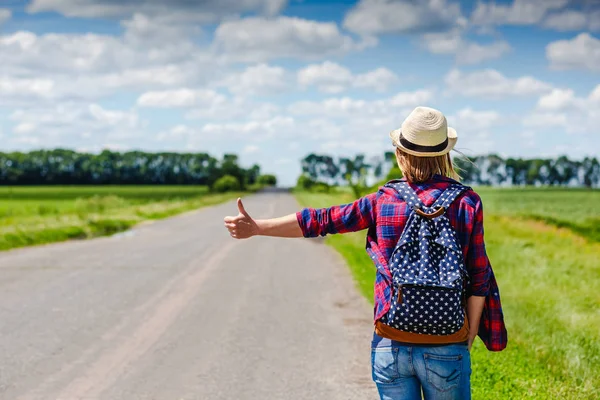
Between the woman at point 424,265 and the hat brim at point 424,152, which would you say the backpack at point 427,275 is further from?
the hat brim at point 424,152

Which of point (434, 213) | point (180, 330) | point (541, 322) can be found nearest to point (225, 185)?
point (180, 330)

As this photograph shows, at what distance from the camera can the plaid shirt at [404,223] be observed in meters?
3.00

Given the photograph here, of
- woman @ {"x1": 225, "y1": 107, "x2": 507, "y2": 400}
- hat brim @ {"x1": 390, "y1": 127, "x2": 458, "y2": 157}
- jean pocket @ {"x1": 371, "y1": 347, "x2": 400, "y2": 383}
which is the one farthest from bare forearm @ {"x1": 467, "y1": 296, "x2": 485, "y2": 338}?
hat brim @ {"x1": 390, "y1": 127, "x2": 458, "y2": 157}

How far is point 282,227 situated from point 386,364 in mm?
761

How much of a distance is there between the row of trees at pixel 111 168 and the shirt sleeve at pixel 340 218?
342 ft

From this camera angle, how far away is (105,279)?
12352mm

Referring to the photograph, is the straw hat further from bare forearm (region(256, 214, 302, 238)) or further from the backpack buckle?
bare forearm (region(256, 214, 302, 238))

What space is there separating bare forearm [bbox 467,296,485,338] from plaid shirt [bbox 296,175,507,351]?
0.08 ft

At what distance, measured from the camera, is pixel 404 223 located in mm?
2998

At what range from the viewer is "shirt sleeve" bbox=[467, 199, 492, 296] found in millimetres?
3029

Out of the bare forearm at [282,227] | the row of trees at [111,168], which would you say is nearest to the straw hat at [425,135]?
the bare forearm at [282,227]

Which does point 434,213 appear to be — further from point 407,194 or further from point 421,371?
point 421,371

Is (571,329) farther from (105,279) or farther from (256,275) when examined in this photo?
(105,279)

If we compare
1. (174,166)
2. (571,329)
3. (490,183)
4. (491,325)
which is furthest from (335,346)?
(174,166)
